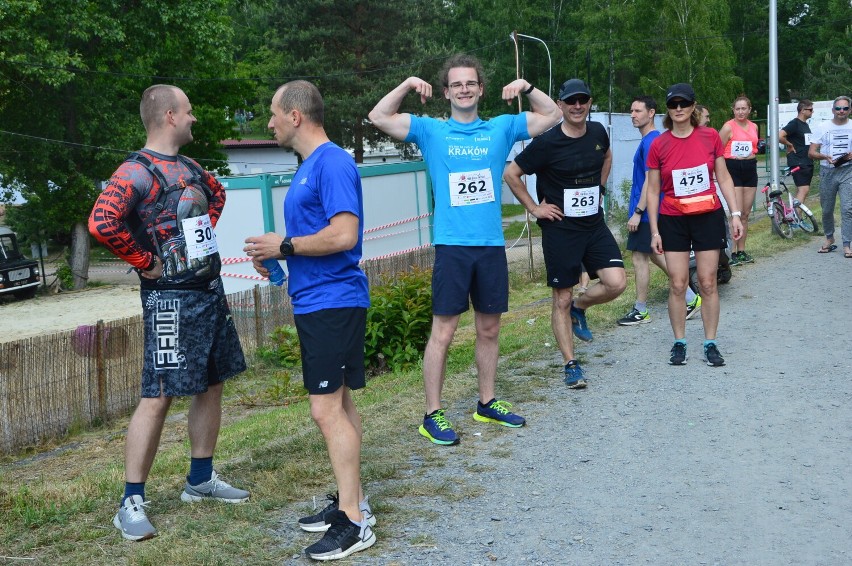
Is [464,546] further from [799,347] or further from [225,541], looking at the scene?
[799,347]

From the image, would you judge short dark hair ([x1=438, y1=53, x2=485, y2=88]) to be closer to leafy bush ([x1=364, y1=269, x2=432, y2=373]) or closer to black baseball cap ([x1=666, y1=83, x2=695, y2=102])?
black baseball cap ([x1=666, y1=83, x2=695, y2=102])

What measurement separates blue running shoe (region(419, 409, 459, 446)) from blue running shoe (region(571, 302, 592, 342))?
2.67 metres

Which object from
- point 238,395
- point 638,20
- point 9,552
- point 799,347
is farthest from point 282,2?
point 9,552

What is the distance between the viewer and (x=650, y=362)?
7.74m

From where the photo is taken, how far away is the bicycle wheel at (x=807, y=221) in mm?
15875

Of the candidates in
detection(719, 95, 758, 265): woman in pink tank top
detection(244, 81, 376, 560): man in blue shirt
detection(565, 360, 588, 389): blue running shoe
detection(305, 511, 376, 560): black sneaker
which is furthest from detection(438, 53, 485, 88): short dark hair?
detection(719, 95, 758, 265): woman in pink tank top

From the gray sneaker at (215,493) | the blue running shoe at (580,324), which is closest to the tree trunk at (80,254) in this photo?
the blue running shoe at (580,324)

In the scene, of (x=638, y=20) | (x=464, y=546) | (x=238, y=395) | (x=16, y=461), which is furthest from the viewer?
(x=638, y=20)

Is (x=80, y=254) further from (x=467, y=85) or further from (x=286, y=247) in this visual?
(x=286, y=247)

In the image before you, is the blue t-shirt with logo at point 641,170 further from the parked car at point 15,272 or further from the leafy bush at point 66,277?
the leafy bush at point 66,277

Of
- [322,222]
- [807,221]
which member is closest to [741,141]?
[807,221]

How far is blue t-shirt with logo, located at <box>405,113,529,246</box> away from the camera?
19.2ft

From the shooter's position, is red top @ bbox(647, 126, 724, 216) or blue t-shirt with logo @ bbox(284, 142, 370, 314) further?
red top @ bbox(647, 126, 724, 216)

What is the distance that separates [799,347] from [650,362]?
4.44ft
